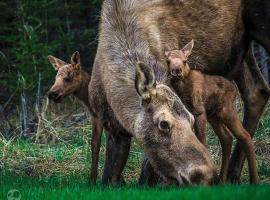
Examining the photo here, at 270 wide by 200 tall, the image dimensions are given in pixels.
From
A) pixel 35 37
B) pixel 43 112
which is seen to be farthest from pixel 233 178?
pixel 35 37

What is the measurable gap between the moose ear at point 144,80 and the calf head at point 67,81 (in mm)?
3796

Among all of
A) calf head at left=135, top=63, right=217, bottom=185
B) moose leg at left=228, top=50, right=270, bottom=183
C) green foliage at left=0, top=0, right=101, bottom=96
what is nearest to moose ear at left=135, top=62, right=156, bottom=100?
calf head at left=135, top=63, right=217, bottom=185

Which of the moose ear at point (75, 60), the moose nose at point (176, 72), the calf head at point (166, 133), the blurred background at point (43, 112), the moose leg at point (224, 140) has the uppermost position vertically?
the moose nose at point (176, 72)

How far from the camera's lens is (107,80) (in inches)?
336

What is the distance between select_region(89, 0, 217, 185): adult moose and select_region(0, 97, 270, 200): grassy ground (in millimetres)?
263

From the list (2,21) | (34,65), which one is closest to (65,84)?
(34,65)

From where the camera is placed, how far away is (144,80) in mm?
7578

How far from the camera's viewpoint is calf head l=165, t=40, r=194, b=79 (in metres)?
8.30

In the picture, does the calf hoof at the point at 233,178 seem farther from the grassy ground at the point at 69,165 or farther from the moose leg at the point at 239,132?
the moose leg at the point at 239,132

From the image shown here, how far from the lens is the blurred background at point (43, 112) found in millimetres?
12102

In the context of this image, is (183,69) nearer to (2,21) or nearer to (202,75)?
(202,75)

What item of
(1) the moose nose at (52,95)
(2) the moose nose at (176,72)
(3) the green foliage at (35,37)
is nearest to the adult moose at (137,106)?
(2) the moose nose at (176,72)

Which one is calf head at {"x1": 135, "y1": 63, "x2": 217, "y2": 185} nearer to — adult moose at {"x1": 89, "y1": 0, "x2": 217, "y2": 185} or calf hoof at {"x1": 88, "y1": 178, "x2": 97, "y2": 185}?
adult moose at {"x1": 89, "y1": 0, "x2": 217, "y2": 185}

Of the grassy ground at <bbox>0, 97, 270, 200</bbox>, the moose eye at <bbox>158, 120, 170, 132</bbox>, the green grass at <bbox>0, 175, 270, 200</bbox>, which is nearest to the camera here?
the green grass at <bbox>0, 175, 270, 200</bbox>
